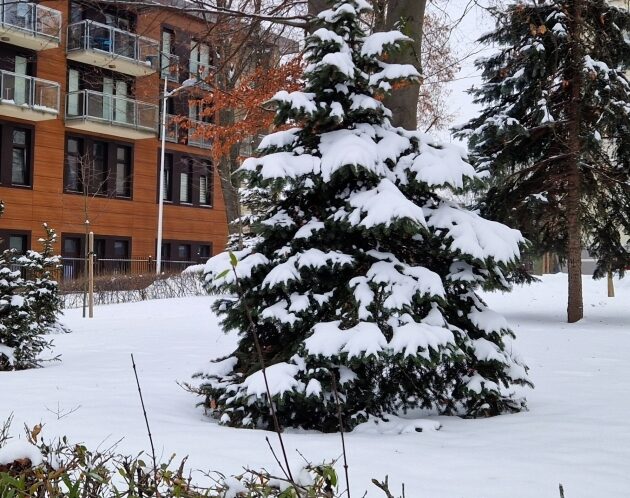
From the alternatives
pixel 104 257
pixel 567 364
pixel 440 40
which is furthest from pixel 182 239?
pixel 567 364

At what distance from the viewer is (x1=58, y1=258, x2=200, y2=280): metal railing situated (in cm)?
2627

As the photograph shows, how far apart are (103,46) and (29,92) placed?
4100 mm

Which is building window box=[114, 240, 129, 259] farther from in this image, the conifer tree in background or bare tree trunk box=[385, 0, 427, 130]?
bare tree trunk box=[385, 0, 427, 130]

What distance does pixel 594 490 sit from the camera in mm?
3500

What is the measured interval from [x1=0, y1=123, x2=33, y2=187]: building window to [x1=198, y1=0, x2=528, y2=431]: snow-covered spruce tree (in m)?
22.6

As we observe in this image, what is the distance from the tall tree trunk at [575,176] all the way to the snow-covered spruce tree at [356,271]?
32.1ft

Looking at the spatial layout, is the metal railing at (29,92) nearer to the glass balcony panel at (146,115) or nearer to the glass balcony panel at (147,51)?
the glass balcony panel at (146,115)

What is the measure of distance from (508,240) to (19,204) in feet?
79.0

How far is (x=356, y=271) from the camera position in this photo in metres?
5.57

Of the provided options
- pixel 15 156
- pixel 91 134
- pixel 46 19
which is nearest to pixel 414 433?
pixel 15 156

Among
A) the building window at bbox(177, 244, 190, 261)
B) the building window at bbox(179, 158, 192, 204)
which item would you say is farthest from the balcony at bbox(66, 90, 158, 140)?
the building window at bbox(177, 244, 190, 261)

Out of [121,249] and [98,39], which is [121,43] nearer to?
[98,39]

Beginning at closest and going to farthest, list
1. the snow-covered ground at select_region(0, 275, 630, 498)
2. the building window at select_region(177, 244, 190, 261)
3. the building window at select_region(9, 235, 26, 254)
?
the snow-covered ground at select_region(0, 275, 630, 498)
the building window at select_region(9, 235, 26, 254)
the building window at select_region(177, 244, 190, 261)

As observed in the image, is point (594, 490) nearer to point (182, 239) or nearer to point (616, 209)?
point (616, 209)
